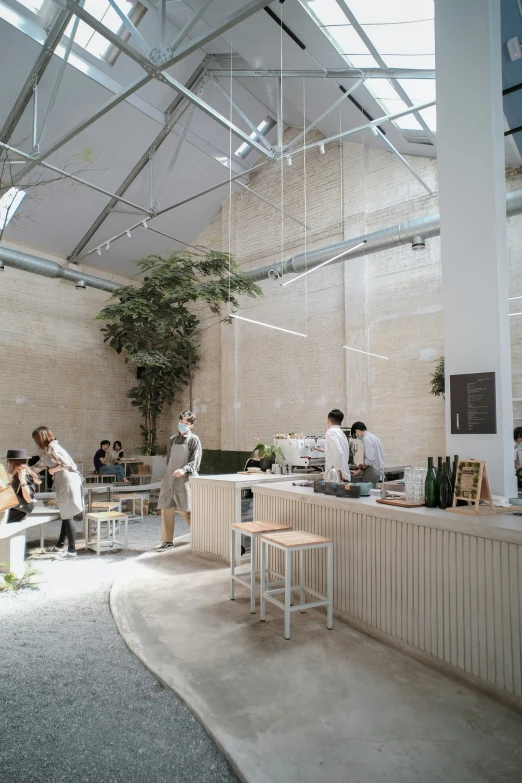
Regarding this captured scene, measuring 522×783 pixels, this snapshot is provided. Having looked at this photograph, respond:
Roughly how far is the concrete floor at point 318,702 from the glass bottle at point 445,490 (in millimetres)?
893

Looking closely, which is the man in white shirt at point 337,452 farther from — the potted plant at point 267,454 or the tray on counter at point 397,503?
the potted plant at point 267,454

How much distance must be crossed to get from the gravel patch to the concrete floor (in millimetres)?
104

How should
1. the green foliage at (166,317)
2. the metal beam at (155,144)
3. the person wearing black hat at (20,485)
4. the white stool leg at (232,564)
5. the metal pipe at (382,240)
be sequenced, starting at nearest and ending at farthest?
the white stool leg at (232,564) → the person wearing black hat at (20,485) → the metal pipe at (382,240) → the metal beam at (155,144) → the green foliage at (166,317)

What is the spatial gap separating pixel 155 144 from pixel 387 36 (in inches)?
190

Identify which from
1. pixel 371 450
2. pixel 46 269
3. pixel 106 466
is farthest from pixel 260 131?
pixel 371 450

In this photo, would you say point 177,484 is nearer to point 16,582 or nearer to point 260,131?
point 16,582

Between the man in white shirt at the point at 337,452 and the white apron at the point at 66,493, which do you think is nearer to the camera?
the man in white shirt at the point at 337,452

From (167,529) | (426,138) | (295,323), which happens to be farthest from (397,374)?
(167,529)

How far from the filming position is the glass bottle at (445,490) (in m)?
2.97

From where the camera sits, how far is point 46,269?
33.4 ft

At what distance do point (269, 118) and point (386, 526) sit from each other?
10.0 metres

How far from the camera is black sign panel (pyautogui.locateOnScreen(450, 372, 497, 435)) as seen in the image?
3078 millimetres

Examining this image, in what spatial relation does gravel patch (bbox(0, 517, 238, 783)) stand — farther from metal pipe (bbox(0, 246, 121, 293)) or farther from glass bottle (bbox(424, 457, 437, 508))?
metal pipe (bbox(0, 246, 121, 293))

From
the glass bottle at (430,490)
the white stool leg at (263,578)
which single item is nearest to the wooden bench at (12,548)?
the white stool leg at (263,578)
